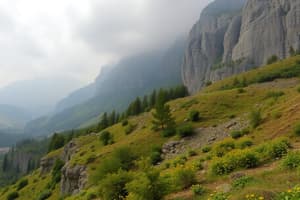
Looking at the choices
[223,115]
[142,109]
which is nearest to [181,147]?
[223,115]

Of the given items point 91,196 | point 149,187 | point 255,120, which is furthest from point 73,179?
point 149,187

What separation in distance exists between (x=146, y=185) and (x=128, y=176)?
3.01m

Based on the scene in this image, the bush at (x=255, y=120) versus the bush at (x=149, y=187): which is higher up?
the bush at (x=255, y=120)

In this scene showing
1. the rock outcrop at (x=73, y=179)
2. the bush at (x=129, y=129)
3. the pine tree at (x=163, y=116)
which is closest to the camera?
the rock outcrop at (x=73, y=179)

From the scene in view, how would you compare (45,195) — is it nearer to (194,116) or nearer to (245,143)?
(194,116)

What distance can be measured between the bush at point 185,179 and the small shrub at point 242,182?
A: 3621mm

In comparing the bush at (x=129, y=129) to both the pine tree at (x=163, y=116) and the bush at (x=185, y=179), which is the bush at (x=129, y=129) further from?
the bush at (x=185, y=179)

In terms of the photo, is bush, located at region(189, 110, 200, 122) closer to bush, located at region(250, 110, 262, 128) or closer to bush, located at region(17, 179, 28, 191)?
bush, located at region(250, 110, 262, 128)

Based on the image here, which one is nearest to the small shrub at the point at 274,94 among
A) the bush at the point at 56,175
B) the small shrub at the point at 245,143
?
the small shrub at the point at 245,143

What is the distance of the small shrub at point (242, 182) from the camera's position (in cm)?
1390

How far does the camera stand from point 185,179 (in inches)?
698

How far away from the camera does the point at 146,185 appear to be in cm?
1491

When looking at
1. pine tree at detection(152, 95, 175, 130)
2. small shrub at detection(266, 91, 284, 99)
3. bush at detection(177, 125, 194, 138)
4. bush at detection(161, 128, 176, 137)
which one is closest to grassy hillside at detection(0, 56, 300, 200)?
small shrub at detection(266, 91, 284, 99)

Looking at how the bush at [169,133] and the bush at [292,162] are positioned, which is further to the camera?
the bush at [169,133]
